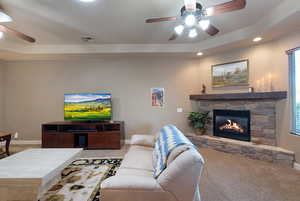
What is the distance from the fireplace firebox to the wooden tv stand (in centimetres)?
265

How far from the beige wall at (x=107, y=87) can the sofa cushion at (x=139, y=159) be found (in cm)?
213

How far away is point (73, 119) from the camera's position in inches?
175

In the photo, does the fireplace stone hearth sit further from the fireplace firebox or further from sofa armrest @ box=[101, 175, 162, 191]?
sofa armrest @ box=[101, 175, 162, 191]

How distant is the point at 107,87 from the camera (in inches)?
191

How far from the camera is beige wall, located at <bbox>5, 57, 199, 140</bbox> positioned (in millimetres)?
4812

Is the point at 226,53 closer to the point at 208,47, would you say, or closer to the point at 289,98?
the point at 208,47

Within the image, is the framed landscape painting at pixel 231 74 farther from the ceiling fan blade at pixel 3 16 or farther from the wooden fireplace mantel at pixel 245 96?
the ceiling fan blade at pixel 3 16

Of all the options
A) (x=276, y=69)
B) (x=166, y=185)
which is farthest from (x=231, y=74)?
(x=166, y=185)

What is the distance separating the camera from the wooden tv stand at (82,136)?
417 cm

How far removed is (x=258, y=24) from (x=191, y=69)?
6.63 ft

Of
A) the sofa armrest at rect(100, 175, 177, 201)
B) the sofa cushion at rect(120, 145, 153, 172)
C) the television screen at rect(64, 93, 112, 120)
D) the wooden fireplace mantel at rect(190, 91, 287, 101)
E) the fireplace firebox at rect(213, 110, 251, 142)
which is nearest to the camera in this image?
the sofa armrest at rect(100, 175, 177, 201)

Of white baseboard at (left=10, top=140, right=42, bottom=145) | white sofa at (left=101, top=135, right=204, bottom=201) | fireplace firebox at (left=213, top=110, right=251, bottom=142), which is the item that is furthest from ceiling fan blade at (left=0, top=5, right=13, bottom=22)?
fireplace firebox at (left=213, top=110, right=251, bottom=142)

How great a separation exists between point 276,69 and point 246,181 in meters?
2.44

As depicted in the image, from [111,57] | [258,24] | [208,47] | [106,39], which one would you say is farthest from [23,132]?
[258,24]
